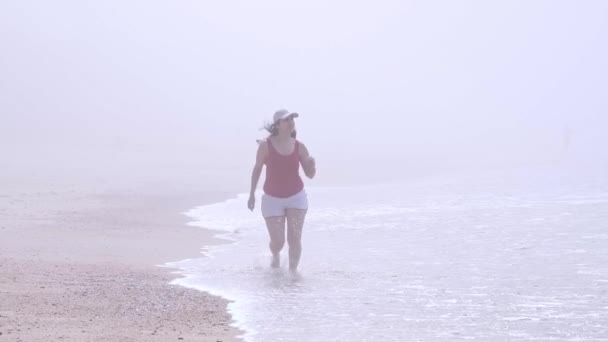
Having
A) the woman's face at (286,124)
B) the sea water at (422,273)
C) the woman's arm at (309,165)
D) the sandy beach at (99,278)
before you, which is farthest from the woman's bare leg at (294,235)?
the sandy beach at (99,278)

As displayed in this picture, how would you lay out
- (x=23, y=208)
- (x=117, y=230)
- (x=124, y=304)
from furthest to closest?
1. (x=23, y=208)
2. (x=117, y=230)
3. (x=124, y=304)

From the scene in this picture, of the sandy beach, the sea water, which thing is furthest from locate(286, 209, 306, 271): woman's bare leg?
the sandy beach

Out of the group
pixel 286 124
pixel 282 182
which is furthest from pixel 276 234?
pixel 286 124

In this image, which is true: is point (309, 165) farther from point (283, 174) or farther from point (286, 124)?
point (286, 124)

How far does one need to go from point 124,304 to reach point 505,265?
3734 mm

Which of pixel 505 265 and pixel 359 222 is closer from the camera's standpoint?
pixel 505 265

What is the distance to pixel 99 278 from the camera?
8.55 metres

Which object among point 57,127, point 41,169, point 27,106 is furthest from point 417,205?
point 27,106

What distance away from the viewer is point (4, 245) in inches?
418

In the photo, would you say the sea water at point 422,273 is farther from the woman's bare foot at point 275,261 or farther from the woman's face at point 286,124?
the woman's face at point 286,124

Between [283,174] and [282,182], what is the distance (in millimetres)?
70

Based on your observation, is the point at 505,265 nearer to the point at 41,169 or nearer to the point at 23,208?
the point at 23,208

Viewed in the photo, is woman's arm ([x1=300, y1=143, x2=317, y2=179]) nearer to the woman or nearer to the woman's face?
the woman

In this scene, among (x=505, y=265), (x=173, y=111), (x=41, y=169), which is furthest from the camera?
(x=173, y=111)
